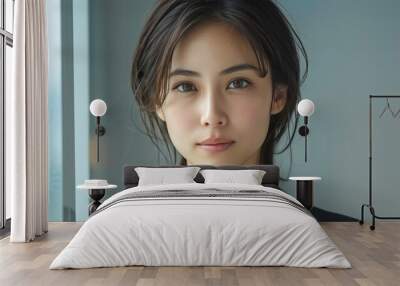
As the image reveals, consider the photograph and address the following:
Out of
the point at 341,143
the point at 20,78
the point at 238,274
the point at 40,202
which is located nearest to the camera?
the point at 238,274

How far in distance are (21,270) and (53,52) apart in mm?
3599

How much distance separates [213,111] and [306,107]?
112 cm

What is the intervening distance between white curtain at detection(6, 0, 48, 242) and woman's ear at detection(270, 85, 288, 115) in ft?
8.76

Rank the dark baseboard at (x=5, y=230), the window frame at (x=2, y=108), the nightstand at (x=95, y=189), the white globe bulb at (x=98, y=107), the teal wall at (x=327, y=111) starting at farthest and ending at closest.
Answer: the teal wall at (x=327, y=111)
the white globe bulb at (x=98, y=107)
the nightstand at (x=95, y=189)
the window frame at (x=2, y=108)
the dark baseboard at (x=5, y=230)

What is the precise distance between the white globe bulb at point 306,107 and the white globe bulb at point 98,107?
2.37m

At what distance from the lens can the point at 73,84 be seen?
7.30 meters

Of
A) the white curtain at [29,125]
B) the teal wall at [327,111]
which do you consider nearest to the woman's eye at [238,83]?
the teal wall at [327,111]

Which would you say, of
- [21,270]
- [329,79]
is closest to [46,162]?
[21,270]

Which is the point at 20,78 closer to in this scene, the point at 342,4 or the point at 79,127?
the point at 79,127

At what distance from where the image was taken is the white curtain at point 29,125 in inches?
227

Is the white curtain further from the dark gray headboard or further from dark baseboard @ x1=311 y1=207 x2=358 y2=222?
dark baseboard @ x1=311 y1=207 x2=358 y2=222

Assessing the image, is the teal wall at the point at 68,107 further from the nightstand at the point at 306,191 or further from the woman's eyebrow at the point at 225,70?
the nightstand at the point at 306,191

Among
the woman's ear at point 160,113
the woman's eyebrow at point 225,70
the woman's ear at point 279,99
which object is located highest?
the woman's eyebrow at point 225,70

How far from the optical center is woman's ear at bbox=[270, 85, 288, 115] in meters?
7.04
